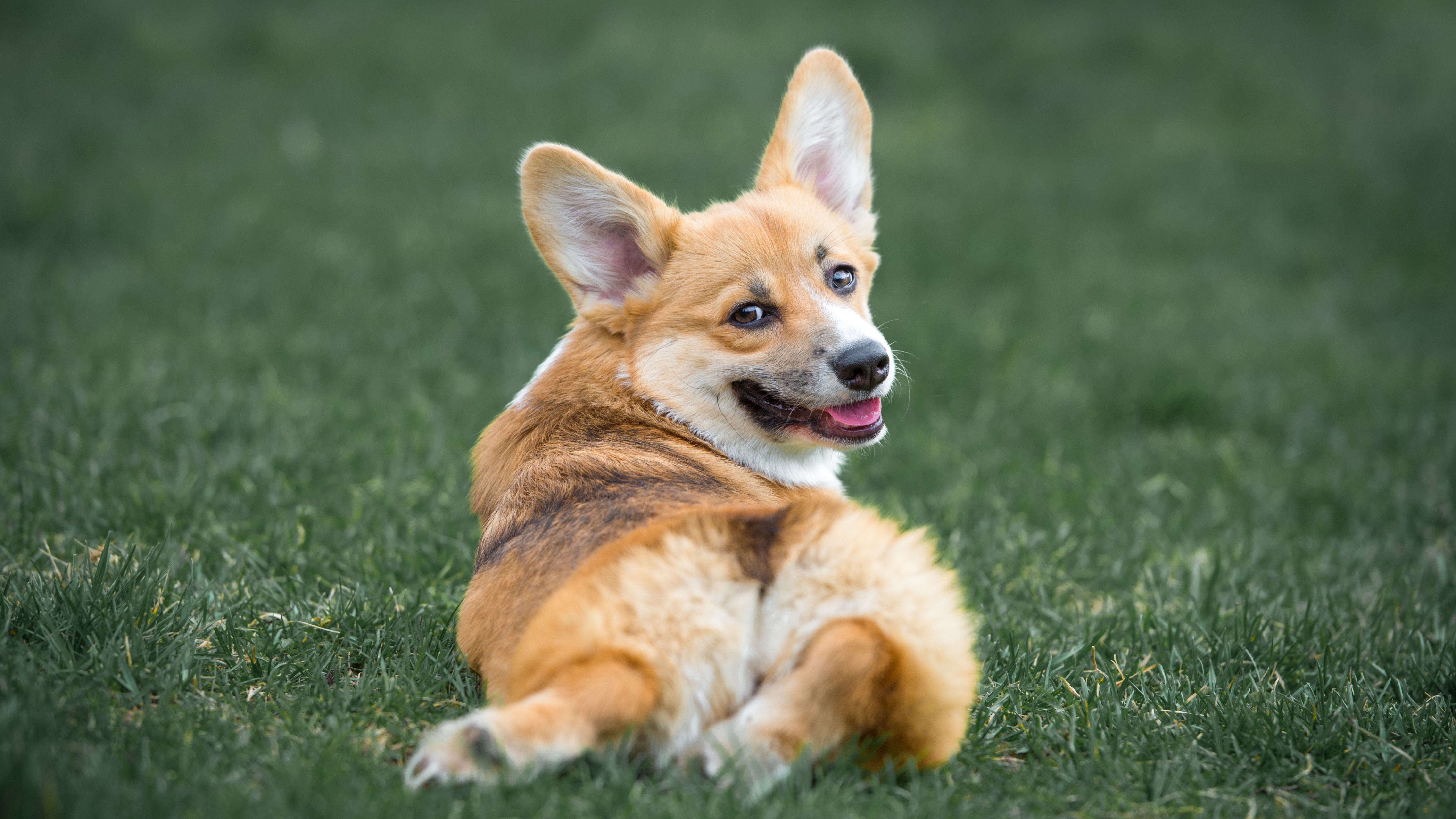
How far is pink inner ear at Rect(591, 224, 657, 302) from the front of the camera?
3.10m

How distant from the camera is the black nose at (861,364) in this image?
280cm

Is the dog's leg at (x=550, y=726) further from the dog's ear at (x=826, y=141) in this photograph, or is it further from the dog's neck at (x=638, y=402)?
the dog's ear at (x=826, y=141)

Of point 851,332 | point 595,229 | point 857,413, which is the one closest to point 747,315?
point 851,332

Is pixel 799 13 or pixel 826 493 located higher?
pixel 799 13

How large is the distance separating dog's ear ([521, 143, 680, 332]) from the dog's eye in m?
0.26

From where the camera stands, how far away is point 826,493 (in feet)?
9.57

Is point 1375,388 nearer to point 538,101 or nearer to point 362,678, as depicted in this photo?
point 362,678

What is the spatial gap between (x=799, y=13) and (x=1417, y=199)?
6.36m

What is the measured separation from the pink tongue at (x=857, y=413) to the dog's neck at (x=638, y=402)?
4.7 inches

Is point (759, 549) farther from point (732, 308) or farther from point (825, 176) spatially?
point (825, 176)

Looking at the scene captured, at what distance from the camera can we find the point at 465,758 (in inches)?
75.6

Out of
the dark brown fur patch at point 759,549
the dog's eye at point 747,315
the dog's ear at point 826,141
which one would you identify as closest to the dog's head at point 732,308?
the dog's eye at point 747,315

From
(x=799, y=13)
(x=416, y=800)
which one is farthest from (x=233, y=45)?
(x=416, y=800)

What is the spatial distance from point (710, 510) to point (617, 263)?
1.14m
